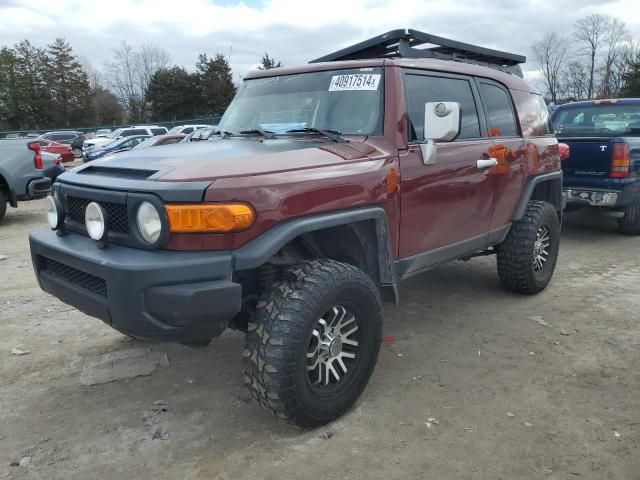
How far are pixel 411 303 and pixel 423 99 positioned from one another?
78.6 inches

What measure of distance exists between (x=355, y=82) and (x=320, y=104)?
27 cm

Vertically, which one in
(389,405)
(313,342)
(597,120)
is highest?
(597,120)

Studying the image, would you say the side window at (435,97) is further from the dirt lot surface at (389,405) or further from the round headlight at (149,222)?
the round headlight at (149,222)

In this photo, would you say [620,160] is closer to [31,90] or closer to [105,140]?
[105,140]

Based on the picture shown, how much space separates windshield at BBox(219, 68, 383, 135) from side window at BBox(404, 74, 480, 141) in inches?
9.9

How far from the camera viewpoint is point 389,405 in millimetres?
3135

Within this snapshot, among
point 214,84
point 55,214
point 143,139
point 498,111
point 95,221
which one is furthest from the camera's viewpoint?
point 214,84

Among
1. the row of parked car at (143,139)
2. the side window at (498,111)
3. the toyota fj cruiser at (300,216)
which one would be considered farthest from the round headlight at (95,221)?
the side window at (498,111)

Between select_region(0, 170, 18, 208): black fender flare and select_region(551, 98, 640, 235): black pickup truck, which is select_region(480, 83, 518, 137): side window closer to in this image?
select_region(551, 98, 640, 235): black pickup truck

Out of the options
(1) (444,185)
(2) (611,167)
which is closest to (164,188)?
(1) (444,185)

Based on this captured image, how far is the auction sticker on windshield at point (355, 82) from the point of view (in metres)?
3.42

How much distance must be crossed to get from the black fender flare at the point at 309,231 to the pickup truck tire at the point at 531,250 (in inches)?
73.8

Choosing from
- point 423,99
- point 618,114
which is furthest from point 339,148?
point 618,114

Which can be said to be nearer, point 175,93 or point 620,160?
point 620,160
